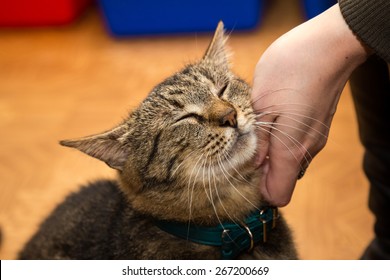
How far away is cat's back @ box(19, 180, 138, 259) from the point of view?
122 centimetres

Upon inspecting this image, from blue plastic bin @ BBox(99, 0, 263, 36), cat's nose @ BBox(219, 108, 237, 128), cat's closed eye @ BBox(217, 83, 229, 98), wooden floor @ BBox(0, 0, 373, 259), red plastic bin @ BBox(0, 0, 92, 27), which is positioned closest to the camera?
cat's nose @ BBox(219, 108, 237, 128)

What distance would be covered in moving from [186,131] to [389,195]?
651mm

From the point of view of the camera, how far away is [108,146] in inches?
43.5

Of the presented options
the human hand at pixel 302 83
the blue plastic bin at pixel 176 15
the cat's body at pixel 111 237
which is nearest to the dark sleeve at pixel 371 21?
the human hand at pixel 302 83

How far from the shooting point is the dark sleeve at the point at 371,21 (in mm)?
917

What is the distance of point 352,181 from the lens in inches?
75.2

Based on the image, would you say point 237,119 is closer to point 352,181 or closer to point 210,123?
point 210,123

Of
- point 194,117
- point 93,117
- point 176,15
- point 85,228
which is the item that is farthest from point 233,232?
point 176,15

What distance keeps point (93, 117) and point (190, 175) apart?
1395 mm

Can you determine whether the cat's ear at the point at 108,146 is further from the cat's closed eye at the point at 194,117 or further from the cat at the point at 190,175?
the cat's closed eye at the point at 194,117

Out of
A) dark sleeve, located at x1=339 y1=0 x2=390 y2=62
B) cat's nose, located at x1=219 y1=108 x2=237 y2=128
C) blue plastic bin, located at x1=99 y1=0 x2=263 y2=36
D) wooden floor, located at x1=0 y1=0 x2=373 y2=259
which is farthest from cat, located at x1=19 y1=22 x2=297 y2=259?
blue plastic bin, located at x1=99 y1=0 x2=263 y2=36

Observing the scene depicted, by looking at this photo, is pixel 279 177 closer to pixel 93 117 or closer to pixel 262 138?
pixel 262 138

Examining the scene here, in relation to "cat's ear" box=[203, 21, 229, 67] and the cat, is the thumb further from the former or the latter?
"cat's ear" box=[203, 21, 229, 67]

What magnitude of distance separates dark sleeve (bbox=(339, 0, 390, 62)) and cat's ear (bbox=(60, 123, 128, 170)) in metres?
0.52
